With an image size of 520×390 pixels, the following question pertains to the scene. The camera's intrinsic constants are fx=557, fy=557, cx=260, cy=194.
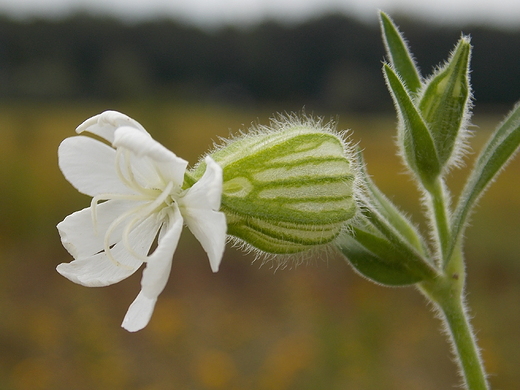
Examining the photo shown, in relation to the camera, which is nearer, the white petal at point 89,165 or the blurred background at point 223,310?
the white petal at point 89,165

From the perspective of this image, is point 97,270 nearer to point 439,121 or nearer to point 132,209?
point 132,209

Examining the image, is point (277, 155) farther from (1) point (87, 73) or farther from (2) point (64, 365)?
(1) point (87, 73)

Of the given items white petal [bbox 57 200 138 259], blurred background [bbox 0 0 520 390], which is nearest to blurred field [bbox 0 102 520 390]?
blurred background [bbox 0 0 520 390]

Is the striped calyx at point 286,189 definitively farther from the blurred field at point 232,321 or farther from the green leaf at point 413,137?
the blurred field at point 232,321

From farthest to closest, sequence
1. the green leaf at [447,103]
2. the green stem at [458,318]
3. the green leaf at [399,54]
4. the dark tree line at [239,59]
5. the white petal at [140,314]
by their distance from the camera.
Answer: the dark tree line at [239,59] < the green leaf at [399,54] < the green leaf at [447,103] < the green stem at [458,318] < the white petal at [140,314]

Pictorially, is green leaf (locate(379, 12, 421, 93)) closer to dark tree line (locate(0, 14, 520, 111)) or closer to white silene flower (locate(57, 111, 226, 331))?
white silene flower (locate(57, 111, 226, 331))

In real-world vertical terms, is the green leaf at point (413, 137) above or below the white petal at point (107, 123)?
above

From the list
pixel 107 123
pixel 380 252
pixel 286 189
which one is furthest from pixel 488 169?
pixel 107 123

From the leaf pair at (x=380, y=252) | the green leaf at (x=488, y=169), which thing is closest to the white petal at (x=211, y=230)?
the leaf pair at (x=380, y=252)
